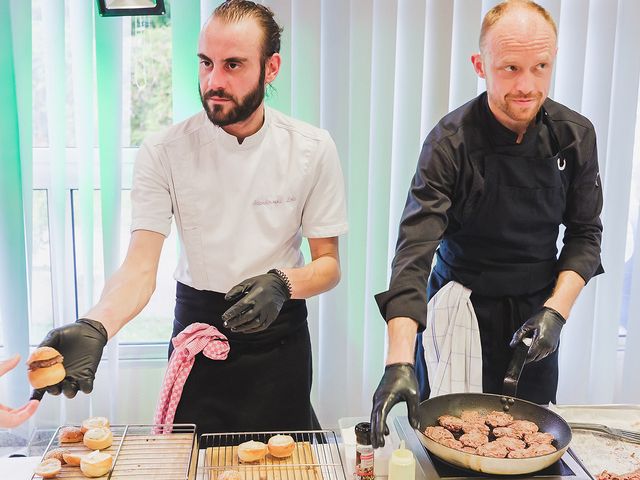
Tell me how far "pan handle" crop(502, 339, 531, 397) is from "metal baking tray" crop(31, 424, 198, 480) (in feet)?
2.33

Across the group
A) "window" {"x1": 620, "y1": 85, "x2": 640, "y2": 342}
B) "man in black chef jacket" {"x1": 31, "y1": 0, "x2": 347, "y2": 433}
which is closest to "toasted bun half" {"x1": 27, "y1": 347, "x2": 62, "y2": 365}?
"man in black chef jacket" {"x1": 31, "y1": 0, "x2": 347, "y2": 433}

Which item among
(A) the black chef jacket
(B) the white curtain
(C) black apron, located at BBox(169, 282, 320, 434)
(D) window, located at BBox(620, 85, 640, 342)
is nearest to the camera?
(A) the black chef jacket

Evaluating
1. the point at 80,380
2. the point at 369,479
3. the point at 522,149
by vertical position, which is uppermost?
the point at 522,149

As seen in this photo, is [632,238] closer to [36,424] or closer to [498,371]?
[498,371]

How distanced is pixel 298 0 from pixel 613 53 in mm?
1231

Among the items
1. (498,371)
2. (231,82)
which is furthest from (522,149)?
(231,82)

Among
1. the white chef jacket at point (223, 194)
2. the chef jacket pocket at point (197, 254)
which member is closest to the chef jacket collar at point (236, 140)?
the white chef jacket at point (223, 194)

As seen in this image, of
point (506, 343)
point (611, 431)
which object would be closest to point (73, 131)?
point (506, 343)

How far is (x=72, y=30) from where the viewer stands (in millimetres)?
2695

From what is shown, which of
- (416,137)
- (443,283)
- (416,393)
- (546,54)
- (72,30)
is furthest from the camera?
(416,137)

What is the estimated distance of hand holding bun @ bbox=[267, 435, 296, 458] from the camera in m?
1.60

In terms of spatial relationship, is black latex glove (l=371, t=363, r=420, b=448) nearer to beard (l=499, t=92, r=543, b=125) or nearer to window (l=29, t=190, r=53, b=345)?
beard (l=499, t=92, r=543, b=125)

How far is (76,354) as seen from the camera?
1618 mm

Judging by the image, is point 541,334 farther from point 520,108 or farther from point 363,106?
point 363,106
